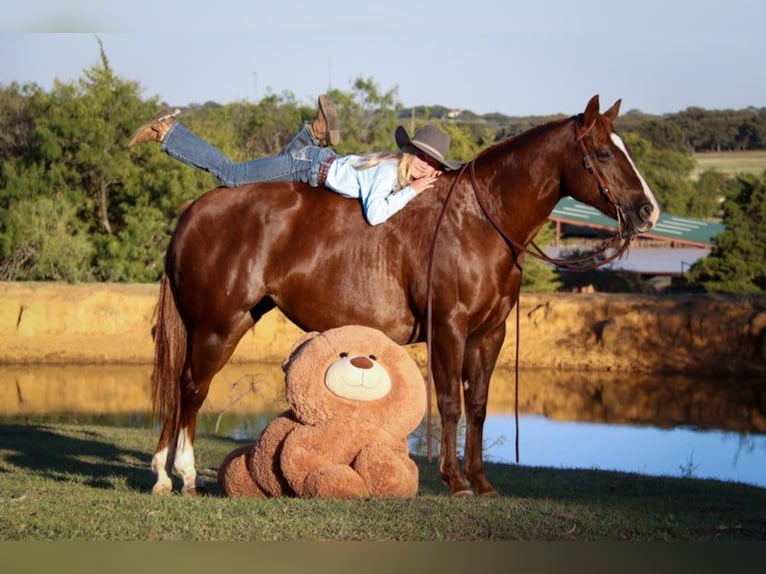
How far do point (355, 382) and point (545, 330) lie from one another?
672 inches

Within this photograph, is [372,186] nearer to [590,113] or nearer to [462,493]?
[590,113]

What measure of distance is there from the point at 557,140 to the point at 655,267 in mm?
25014

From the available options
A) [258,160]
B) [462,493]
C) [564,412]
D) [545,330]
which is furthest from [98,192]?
[462,493]

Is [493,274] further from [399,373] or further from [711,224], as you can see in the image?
[711,224]

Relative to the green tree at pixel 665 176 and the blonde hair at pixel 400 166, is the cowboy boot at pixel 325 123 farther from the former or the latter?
the green tree at pixel 665 176

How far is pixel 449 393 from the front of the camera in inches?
282

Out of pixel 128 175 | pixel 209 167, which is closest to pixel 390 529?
pixel 209 167

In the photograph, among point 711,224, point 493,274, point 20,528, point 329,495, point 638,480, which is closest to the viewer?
point 20,528

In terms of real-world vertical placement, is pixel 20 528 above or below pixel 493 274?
below

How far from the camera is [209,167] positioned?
797cm

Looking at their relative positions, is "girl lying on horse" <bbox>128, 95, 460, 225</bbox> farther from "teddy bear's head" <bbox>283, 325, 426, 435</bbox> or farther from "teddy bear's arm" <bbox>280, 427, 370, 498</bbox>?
"teddy bear's arm" <bbox>280, 427, 370, 498</bbox>

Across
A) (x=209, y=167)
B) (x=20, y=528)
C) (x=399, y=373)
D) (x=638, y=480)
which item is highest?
(x=209, y=167)

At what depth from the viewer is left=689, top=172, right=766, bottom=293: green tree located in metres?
24.7

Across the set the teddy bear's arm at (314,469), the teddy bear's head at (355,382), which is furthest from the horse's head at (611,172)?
the teddy bear's arm at (314,469)
